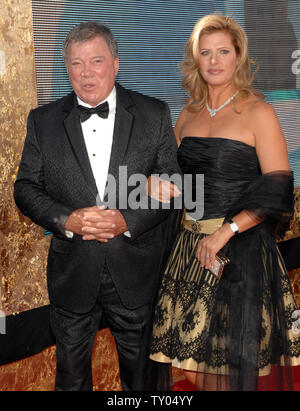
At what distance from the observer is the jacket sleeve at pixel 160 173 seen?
7.55 feet

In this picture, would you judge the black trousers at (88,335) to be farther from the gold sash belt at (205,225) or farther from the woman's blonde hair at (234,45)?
the woman's blonde hair at (234,45)

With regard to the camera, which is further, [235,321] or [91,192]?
[235,321]

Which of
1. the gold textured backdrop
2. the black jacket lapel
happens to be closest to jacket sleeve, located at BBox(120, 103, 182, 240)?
the black jacket lapel

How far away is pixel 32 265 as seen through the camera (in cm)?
290

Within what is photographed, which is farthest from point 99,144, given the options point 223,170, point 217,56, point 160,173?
point 217,56

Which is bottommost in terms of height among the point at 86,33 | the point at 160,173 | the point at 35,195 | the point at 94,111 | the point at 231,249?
the point at 231,249

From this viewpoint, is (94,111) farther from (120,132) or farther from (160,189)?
(160,189)

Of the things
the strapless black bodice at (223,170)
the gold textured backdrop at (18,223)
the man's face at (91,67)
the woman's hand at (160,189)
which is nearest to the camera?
the man's face at (91,67)

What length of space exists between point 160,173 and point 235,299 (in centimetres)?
64

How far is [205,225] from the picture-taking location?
2.55 m

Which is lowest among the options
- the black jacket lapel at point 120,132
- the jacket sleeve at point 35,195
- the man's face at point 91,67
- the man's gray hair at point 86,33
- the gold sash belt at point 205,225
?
the gold sash belt at point 205,225

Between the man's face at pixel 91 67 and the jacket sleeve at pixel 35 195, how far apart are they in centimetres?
28

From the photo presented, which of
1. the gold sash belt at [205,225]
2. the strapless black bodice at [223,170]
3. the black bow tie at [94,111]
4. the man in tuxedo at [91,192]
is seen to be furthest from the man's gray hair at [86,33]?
the gold sash belt at [205,225]
